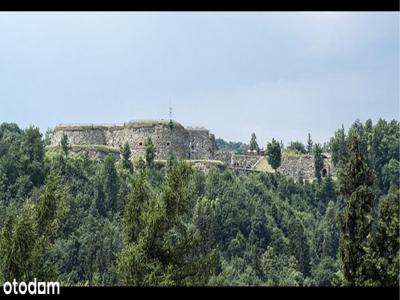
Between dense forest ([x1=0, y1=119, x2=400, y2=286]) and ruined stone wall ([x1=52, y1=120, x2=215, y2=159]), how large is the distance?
225 centimetres

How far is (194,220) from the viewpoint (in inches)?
1914

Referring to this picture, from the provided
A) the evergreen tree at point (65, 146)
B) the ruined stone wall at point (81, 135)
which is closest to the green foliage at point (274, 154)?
the ruined stone wall at point (81, 135)

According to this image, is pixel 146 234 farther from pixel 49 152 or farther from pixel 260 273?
pixel 49 152

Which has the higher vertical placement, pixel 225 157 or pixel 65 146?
pixel 65 146

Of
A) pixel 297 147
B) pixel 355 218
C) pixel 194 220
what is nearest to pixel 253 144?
pixel 297 147

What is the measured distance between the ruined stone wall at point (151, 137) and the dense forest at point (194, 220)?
7.39ft

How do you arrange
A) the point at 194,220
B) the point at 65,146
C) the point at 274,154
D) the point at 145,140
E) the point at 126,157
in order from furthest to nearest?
the point at 274,154 → the point at 145,140 → the point at 126,157 → the point at 65,146 → the point at 194,220

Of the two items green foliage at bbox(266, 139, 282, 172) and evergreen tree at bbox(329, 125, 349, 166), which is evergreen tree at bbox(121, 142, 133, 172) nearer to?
green foliage at bbox(266, 139, 282, 172)

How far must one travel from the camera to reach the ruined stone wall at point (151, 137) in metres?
58.7

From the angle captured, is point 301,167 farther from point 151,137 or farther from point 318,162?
point 151,137

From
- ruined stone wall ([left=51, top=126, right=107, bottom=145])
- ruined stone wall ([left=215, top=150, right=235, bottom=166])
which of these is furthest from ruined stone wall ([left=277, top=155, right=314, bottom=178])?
ruined stone wall ([left=51, top=126, right=107, bottom=145])

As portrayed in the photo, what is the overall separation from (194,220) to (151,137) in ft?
38.0

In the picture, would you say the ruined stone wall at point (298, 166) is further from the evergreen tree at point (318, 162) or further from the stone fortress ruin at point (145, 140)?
the stone fortress ruin at point (145, 140)

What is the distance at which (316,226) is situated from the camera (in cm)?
5656
